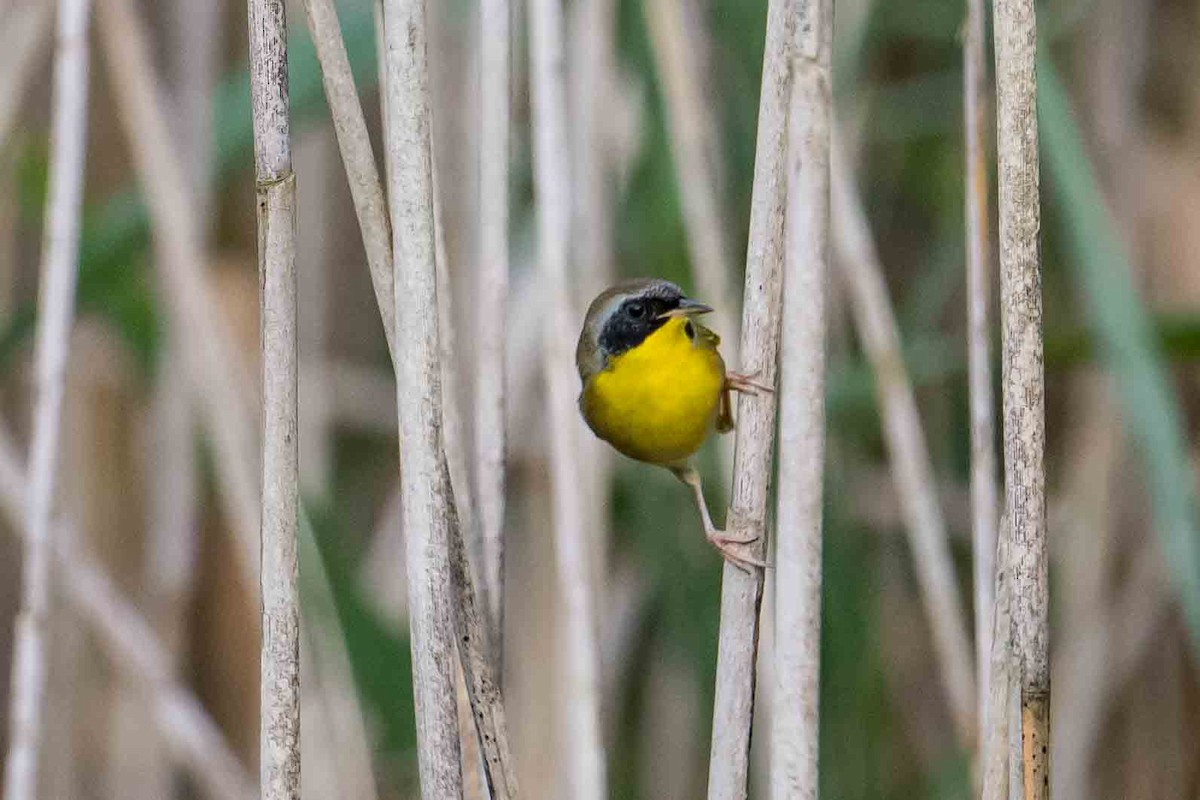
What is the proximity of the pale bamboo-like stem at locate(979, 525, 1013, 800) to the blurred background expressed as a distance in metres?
0.63

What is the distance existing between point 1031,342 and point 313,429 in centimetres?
156

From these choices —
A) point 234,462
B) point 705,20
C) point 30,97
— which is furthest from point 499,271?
point 30,97

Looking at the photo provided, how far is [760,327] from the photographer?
52.1 inches

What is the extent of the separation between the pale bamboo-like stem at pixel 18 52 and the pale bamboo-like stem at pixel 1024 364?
1506 mm

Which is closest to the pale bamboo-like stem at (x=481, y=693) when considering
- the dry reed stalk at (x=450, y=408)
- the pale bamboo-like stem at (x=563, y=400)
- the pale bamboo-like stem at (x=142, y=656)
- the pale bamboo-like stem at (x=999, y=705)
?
the dry reed stalk at (x=450, y=408)

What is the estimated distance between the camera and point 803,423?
51.1 inches

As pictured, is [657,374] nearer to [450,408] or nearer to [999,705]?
[450,408]

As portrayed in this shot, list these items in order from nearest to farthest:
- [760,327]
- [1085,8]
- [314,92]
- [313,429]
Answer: [760,327]
[314,92]
[1085,8]
[313,429]

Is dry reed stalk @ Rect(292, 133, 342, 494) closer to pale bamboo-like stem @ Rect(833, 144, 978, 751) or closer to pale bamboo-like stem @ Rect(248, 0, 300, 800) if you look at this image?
pale bamboo-like stem @ Rect(833, 144, 978, 751)

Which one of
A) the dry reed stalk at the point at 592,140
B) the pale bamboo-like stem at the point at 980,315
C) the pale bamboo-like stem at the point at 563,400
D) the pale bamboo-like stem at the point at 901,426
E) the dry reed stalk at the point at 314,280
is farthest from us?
the dry reed stalk at the point at 314,280

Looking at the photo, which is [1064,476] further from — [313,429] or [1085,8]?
[313,429]

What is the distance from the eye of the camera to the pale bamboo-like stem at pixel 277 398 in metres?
1.15

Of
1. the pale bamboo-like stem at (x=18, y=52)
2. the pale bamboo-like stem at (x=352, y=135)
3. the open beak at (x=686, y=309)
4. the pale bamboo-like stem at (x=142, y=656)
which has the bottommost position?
the pale bamboo-like stem at (x=142, y=656)

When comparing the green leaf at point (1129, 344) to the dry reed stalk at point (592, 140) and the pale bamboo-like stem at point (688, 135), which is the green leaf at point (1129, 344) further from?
the dry reed stalk at point (592, 140)
